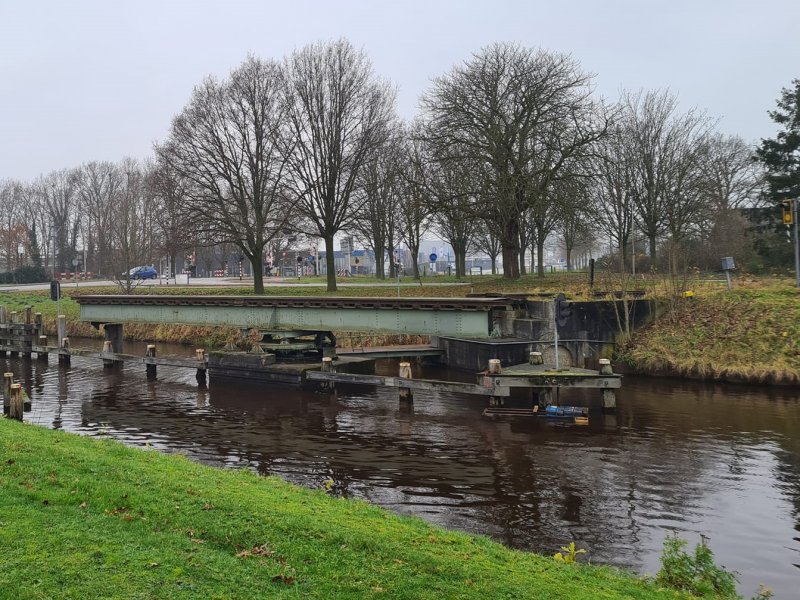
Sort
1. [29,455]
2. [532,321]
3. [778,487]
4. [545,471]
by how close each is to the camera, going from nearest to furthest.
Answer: [29,455] < [778,487] < [545,471] < [532,321]

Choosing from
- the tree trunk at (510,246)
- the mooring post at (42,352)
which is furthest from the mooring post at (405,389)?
the mooring post at (42,352)

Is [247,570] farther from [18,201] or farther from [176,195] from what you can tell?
[18,201]

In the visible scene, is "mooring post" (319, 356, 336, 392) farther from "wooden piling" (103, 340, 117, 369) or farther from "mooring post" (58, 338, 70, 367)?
"mooring post" (58, 338, 70, 367)

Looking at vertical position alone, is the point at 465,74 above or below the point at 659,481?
above

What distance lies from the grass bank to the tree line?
2.81 m

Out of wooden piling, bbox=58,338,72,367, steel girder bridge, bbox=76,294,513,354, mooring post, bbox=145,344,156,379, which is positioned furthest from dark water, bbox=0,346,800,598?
wooden piling, bbox=58,338,72,367

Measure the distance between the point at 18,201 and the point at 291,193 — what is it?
58.5 meters

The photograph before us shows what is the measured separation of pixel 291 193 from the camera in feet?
133

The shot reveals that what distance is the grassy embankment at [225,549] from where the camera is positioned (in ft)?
17.8

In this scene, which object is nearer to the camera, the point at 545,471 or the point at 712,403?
the point at 545,471

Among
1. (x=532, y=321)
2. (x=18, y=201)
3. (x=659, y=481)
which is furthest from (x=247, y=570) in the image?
(x=18, y=201)

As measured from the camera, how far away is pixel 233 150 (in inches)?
1510

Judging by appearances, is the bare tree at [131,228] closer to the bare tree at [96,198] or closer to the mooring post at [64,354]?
the bare tree at [96,198]

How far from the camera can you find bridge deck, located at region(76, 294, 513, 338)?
1956 centimetres
